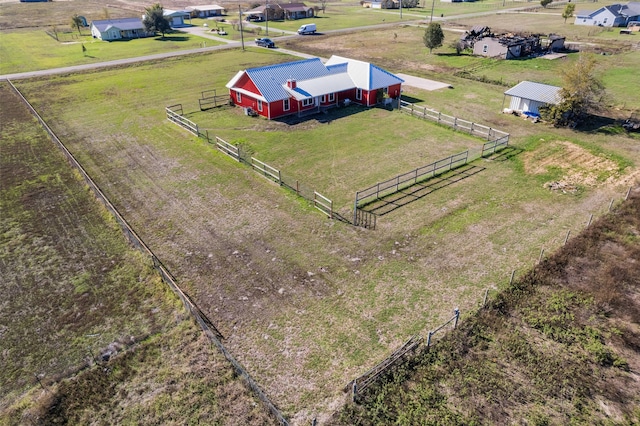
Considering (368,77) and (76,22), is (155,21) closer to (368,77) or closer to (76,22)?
(76,22)

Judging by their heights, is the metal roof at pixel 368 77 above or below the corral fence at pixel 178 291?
above

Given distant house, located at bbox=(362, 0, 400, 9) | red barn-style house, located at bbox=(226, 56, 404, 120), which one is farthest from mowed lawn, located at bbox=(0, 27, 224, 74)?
distant house, located at bbox=(362, 0, 400, 9)

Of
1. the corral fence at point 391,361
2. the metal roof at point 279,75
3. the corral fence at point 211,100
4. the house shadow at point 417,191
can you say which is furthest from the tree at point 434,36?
the corral fence at point 391,361

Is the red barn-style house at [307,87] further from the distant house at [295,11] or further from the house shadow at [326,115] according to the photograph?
the distant house at [295,11]

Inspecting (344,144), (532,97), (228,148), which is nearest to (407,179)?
(344,144)

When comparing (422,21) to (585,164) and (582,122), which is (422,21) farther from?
(585,164)

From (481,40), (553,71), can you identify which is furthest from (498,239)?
(481,40)
